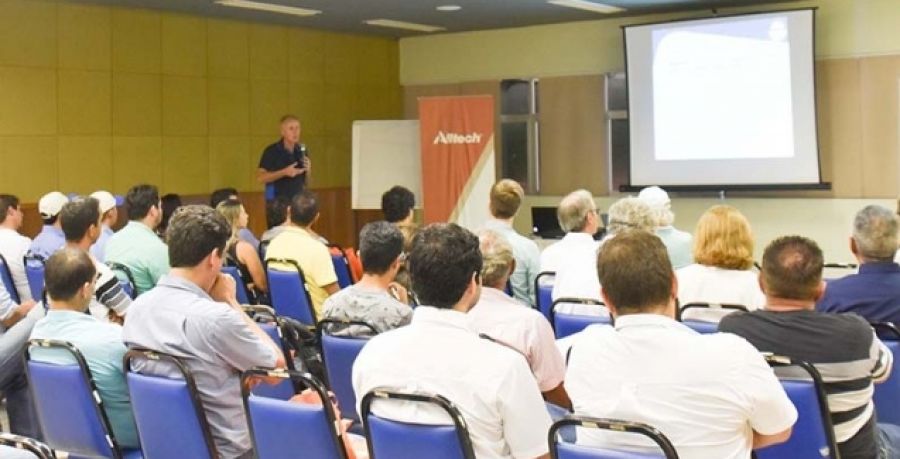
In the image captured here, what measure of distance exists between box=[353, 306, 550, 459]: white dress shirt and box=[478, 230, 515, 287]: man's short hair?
38.8 inches

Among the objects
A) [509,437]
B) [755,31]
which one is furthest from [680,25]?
[509,437]

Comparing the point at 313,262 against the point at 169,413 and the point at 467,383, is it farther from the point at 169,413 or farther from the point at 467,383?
the point at 467,383

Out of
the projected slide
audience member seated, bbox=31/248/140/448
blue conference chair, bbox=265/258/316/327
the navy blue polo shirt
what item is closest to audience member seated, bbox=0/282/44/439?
audience member seated, bbox=31/248/140/448

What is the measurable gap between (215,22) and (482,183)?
341 cm

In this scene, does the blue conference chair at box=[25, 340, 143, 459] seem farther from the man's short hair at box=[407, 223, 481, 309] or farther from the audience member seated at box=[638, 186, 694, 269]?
Result: the audience member seated at box=[638, 186, 694, 269]

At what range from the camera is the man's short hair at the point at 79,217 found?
492 centimetres

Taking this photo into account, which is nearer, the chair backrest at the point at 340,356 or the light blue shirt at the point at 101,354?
the light blue shirt at the point at 101,354

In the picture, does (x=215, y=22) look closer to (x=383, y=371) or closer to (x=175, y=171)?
(x=175, y=171)

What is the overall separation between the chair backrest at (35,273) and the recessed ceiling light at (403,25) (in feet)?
19.1

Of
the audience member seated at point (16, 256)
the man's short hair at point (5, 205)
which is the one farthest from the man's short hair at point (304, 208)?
the man's short hair at point (5, 205)

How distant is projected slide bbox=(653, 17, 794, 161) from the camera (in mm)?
9250

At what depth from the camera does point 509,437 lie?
2.34m

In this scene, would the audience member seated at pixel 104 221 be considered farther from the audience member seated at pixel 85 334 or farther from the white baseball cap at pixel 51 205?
the audience member seated at pixel 85 334

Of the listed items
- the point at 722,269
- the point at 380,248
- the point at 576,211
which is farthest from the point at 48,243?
the point at 722,269
